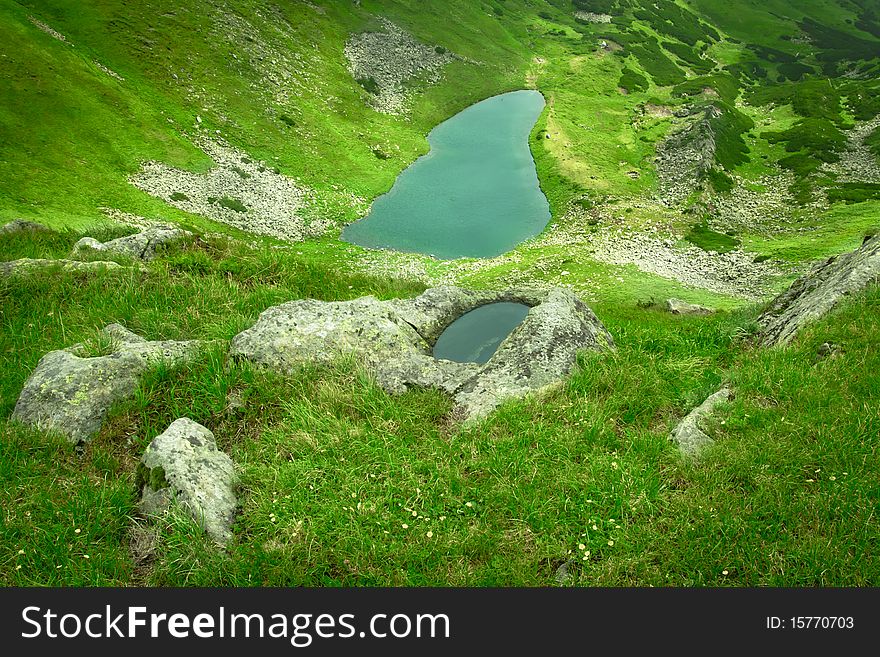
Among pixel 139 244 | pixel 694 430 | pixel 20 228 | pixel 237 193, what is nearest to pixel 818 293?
pixel 694 430

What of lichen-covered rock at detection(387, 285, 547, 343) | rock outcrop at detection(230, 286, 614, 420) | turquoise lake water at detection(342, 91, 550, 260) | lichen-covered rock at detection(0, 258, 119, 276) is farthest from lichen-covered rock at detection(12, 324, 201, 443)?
turquoise lake water at detection(342, 91, 550, 260)

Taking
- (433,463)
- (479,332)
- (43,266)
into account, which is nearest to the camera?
(433,463)

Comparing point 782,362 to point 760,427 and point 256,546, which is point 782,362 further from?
point 256,546

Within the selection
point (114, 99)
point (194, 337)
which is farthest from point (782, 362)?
point (114, 99)

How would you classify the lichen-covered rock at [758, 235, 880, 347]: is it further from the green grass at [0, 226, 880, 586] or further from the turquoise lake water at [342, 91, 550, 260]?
the turquoise lake water at [342, 91, 550, 260]

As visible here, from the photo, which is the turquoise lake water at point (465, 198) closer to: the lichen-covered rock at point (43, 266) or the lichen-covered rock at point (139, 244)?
the lichen-covered rock at point (139, 244)

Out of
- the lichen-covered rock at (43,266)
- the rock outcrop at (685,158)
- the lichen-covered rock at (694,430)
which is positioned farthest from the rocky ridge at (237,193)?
the lichen-covered rock at (694,430)

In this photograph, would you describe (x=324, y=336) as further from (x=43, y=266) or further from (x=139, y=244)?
(x=139, y=244)
